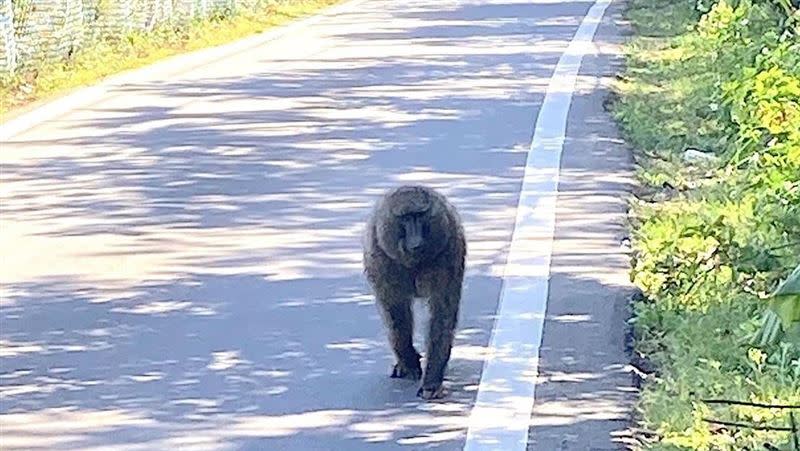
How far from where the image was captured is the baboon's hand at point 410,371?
7.82 meters

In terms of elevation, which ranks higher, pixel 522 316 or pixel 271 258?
pixel 522 316

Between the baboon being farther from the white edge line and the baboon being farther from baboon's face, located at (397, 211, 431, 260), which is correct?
the white edge line

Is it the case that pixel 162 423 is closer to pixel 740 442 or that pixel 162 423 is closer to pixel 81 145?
pixel 740 442

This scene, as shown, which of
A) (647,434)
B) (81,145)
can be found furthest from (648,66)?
(647,434)

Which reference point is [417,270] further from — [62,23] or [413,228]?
[62,23]

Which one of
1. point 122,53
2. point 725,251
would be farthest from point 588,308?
point 122,53

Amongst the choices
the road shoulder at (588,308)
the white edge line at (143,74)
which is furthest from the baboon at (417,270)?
the white edge line at (143,74)

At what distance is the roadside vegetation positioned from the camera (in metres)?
6.53

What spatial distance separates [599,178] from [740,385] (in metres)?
5.75

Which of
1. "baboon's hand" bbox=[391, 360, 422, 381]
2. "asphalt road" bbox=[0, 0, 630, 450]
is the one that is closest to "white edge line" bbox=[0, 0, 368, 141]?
"asphalt road" bbox=[0, 0, 630, 450]

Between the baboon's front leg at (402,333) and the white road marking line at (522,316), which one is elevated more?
Result: the baboon's front leg at (402,333)

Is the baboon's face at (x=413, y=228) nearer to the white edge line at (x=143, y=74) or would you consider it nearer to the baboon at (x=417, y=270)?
the baboon at (x=417, y=270)

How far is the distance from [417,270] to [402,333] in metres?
0.29

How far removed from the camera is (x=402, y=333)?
7.73 metres
